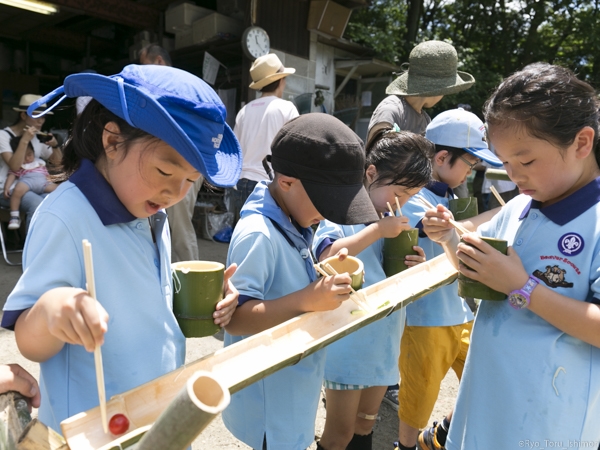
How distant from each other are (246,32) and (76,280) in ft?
24.4

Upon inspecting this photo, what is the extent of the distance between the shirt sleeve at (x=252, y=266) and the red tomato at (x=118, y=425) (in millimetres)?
656

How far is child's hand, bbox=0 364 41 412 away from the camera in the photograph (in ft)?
3.72

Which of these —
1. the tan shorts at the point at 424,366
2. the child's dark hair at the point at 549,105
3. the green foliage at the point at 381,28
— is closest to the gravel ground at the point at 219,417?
A: the tan shorts at the point at 424,366

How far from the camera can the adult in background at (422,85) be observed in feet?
12.6

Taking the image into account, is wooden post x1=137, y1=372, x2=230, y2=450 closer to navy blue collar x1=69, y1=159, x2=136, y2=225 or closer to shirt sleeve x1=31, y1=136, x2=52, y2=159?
navy blue collar x1=69, y1=159, x2=136, y2=225

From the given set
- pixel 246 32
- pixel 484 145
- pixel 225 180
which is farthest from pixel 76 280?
pixel 246 32

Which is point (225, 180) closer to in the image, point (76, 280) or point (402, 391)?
point (76, 280)

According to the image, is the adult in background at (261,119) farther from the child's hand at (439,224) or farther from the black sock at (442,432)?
the child's hand at (439,224)

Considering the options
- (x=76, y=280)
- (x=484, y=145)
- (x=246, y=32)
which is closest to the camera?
(x=76, y=280)

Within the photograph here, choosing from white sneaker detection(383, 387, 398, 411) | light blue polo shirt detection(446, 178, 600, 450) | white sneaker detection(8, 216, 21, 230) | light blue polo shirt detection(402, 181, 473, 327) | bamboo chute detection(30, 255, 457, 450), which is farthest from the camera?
white sneaker detection(8, 216, 21, 230)

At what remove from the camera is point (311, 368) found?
6.15ft

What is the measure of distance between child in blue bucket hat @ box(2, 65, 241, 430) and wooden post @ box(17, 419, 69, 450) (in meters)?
0.25

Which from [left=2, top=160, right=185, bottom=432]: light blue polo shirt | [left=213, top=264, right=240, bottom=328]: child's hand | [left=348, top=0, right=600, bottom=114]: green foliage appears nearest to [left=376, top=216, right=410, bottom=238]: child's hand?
[left=213, top=264, right=240, bottom=328]: child's hand

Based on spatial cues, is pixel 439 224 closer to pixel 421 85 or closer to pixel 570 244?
pixel 570 244
